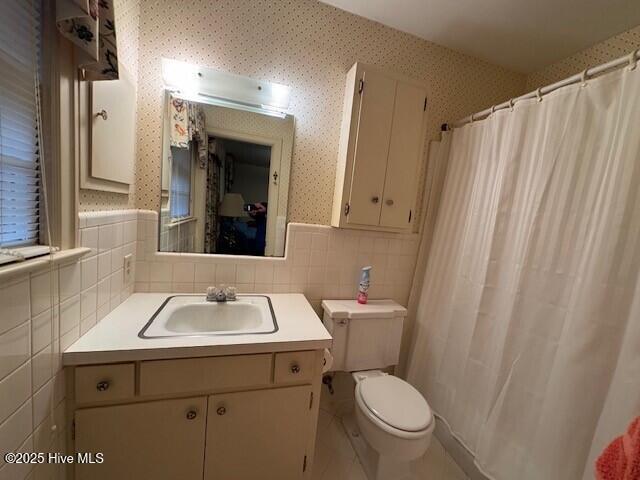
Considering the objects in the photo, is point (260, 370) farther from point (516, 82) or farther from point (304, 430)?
point (516, 82)

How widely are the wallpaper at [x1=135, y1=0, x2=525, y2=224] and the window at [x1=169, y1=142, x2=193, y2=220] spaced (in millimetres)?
73

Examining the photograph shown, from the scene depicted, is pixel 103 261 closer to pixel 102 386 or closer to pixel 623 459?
pixel 102 386

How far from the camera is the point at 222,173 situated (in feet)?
4.54

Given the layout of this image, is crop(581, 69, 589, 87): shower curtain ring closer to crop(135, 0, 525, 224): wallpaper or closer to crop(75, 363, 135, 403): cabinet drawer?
crop(135, 0, 525, 224): wallpaper

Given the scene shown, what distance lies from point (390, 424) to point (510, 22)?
6.90ft

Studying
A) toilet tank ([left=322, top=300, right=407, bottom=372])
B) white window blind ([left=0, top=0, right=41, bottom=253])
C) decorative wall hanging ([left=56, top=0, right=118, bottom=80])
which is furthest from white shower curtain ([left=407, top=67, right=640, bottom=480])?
white window blind ([left=0, top=0, right=41, bottom=253])

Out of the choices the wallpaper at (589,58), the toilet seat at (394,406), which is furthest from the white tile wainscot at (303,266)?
the wallpaper at (589,58)

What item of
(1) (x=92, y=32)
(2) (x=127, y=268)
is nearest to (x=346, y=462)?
(2) (x=127, y=268)

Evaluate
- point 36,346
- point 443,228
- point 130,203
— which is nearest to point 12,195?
point 36,346

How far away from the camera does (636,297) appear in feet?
2.85

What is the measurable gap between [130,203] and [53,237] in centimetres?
53

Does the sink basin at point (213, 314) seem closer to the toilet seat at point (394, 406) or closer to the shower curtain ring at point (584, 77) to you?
the toilet seat at point (394, 406)

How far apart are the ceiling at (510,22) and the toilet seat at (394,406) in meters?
1.98

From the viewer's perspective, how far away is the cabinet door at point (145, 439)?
0.87 meters
